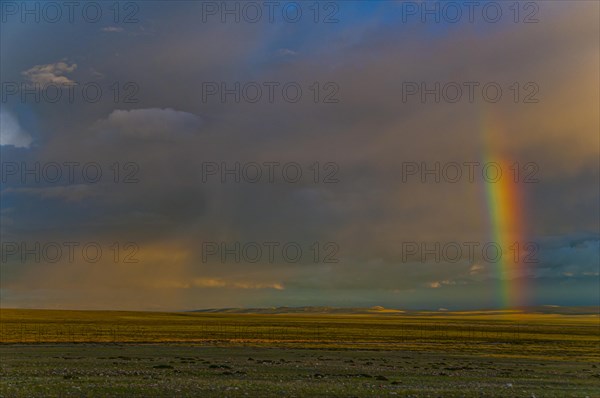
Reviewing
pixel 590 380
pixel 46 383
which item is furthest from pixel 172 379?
pixel 590 380

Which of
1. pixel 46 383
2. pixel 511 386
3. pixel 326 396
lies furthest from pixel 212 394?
pixel 511 386

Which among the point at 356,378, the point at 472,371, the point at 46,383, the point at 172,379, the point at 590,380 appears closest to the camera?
the point at 46,383

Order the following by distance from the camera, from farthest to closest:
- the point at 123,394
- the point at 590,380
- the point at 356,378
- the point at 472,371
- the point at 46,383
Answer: the point at 472,371 → the point at 590,380 → the point at 356,378 → the point at 46,383 → the point at 123,394

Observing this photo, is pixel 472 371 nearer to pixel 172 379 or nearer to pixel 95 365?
pixel 172 379

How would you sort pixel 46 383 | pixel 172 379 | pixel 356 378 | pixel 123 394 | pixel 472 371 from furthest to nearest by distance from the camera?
pixel 472 371 < pixel 356 378 < pixel 172 379 < pixel 46 383 < pixel 123 394

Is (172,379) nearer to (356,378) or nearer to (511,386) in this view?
(356,378)

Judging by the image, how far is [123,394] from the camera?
23906mm

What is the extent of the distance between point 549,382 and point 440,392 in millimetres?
12848

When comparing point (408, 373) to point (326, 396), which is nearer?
point (326, 396)

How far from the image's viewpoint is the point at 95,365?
128 ft

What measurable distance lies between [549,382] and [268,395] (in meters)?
21.3

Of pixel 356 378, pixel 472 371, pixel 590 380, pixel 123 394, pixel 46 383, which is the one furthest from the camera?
pixel 472 371

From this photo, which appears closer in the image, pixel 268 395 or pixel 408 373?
pixel 268 395

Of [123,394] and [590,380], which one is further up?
[123,394]
